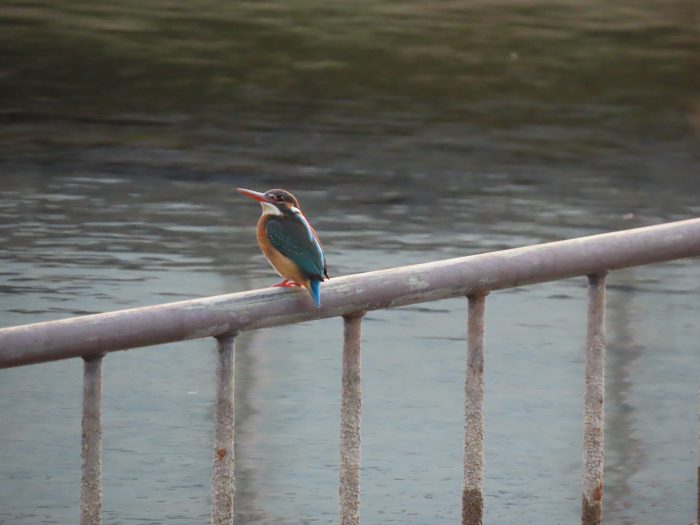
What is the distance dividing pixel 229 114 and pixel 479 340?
7.95 meters

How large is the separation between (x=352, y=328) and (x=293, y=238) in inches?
24.7

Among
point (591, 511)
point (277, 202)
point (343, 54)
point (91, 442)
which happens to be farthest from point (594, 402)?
point (343, 54)

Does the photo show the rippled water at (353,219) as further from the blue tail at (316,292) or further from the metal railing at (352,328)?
the blue tail at (316,292)

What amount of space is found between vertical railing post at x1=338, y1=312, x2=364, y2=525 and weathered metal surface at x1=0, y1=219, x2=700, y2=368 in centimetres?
4

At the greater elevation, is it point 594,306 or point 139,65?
point 139,65

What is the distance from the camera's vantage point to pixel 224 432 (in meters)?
2.89

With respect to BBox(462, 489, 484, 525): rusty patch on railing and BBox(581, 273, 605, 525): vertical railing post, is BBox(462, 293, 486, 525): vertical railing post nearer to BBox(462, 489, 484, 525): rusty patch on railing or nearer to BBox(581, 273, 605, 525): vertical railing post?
BBox(462, 489, 484, 525): rusty patch on railing

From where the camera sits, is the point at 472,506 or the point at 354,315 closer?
the point at 354,315

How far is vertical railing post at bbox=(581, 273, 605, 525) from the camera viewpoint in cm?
322

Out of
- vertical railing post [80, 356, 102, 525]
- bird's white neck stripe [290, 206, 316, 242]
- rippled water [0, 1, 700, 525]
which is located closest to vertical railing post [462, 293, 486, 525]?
bird's white neck stripe [290, 206, 316, 242]

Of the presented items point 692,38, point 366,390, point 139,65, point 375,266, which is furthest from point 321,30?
point 366,390

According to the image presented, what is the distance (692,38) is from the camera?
13664 millimetres

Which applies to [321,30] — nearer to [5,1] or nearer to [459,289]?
[5,1]

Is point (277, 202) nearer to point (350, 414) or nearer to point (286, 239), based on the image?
point (286, 239)
